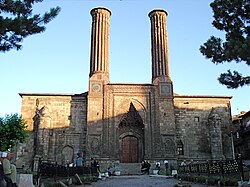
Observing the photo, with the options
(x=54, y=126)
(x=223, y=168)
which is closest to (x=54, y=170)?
(x=223, y=168)

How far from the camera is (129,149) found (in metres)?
23.3

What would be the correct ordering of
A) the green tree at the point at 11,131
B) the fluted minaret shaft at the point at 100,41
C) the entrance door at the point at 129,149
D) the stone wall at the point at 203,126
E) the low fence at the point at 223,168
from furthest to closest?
the fluted minaret shaft at the point at 100,41 → the entrance door at the point at 129,149 → the stone wall at the point at 203,126 → the green tree at the point at 11,131 → the low fence at the point at 223,168

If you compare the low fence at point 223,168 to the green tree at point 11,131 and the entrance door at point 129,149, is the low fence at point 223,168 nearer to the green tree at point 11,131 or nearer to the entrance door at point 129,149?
the entrance door at point 129,149

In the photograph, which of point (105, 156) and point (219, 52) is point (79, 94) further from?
point (219, 52)

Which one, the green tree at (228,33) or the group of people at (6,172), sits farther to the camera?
the green tree at (228,33)

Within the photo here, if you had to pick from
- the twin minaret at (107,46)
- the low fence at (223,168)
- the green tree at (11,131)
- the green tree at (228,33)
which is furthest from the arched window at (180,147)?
the green tree at (228,33)

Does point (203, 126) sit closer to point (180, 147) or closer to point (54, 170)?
point (180, 147)

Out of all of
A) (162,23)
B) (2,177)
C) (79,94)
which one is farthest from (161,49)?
(2,177)

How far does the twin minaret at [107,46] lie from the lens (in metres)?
24.0

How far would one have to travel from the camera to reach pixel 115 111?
902 inches

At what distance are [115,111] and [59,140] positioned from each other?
197 inches

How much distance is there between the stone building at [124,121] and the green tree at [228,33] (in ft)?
42.9

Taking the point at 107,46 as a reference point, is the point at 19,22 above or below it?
below

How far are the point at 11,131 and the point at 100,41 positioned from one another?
34.1ft
